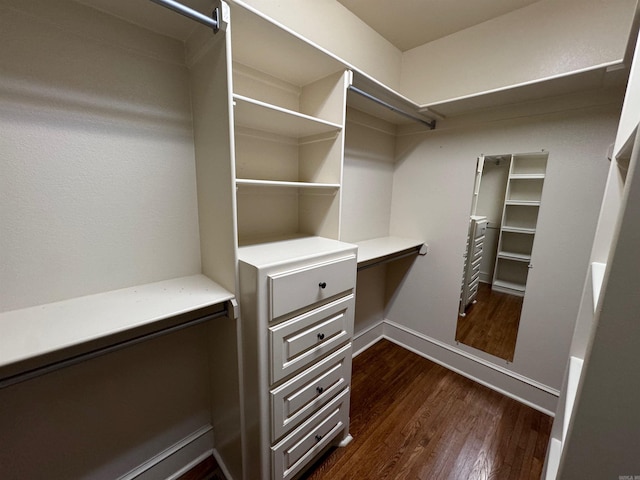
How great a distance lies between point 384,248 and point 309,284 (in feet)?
3.43

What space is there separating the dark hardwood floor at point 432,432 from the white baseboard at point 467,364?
7 centimetres

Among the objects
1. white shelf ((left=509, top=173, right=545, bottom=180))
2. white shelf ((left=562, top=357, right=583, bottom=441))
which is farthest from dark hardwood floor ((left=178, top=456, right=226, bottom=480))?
white shelf ((left=509, top=173, right=545, bottom=180))

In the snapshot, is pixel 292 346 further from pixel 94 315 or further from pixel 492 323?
pixel 492 323

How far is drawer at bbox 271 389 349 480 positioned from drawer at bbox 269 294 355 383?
0.34 meters

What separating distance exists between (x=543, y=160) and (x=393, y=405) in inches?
79.1

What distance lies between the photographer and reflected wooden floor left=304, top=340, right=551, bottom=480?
1.47 m

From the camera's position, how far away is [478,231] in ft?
6.92

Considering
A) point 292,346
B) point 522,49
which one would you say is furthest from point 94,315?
point 522,49

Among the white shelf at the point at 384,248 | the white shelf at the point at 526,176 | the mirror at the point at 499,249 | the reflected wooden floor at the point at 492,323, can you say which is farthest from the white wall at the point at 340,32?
the reflected wooden floor at the point at 492,323

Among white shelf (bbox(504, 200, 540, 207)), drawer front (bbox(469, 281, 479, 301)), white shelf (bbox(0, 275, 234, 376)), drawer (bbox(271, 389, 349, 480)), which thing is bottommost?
drawer (bbox(271, 389, 349, 480))

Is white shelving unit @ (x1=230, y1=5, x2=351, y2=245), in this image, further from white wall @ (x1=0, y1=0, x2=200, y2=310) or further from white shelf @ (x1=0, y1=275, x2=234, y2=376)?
white shelf @ (x1=0, y1=275, x2=234, y2=376)

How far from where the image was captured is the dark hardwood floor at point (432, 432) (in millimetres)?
1472

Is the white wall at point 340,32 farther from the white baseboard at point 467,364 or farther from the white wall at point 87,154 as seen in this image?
the white baseboard at point 467,364

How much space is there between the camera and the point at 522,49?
68.8 inches
